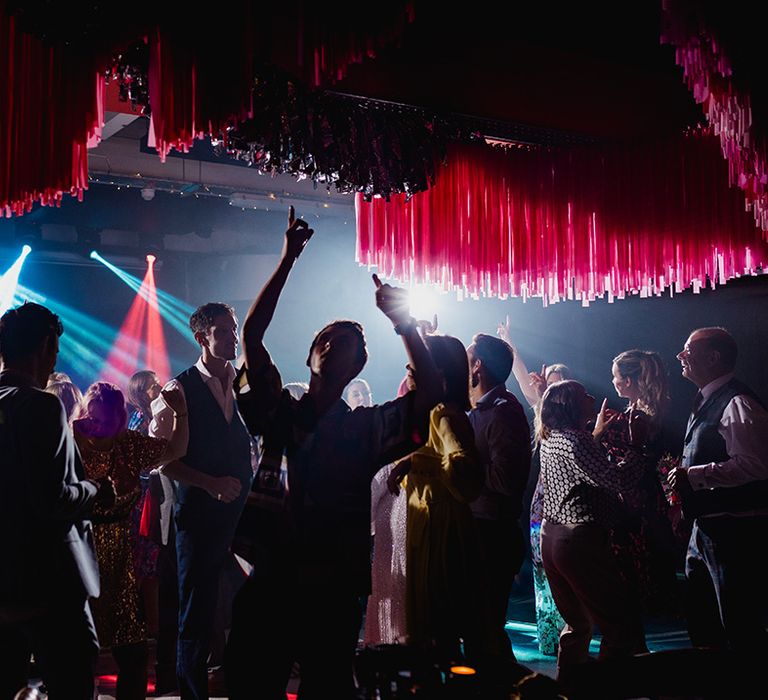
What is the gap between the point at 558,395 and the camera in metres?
3.91

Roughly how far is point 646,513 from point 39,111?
349 centimetres

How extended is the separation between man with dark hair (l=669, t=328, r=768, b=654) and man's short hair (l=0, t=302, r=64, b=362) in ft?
8.20

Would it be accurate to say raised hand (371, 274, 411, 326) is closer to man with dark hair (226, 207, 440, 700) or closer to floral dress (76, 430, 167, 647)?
man with dark hair (226, 207, 440, 700)

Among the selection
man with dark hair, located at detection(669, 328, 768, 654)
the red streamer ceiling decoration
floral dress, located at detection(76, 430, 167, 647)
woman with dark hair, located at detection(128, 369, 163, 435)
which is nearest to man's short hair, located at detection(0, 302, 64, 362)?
the red streamer ceiling decoration

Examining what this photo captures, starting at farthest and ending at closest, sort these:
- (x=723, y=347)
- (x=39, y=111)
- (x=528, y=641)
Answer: (x=528, y=641) → (x=723, y=347) → (x=39, y=111)

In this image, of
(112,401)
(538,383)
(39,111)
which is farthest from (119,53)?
(538,383)

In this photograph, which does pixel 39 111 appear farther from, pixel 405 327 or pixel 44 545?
pixel 44 545

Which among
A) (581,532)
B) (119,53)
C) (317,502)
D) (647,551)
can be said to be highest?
(119,53)

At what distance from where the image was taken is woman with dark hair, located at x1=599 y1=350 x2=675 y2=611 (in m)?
4.36

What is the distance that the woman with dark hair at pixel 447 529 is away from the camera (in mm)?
3059

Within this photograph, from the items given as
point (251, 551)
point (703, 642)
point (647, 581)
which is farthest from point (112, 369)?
point (251, 551)

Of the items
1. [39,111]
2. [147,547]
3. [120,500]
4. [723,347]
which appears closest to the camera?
[39,111]

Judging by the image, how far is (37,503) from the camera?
2473mm

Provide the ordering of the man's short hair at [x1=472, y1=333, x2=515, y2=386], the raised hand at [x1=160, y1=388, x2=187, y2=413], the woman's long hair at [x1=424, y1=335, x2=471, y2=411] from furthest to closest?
the man's short hair at [x1=472, y1=333, x2=515, y2=386]
the raised hand at [x1=160, y1=388, x2=187, y2=413]
the woman's long hair at [x1=424, y1=335, x2=471, y2=411]
